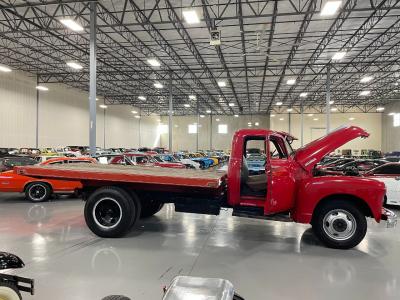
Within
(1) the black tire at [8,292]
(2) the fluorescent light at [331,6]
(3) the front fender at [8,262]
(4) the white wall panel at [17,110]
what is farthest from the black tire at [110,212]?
(4) the white wall panel at [17,110]

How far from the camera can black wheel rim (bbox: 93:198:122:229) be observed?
666cm

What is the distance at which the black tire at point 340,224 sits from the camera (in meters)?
5.91

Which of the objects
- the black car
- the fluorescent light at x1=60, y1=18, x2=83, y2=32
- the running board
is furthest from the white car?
the fluorescent light at x1=60, y1=18, x2=83, y2=32

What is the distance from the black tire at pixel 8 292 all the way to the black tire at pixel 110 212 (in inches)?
136

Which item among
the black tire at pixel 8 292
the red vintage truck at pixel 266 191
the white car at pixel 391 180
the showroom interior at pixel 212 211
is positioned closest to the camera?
the black tire at pixel 8 292

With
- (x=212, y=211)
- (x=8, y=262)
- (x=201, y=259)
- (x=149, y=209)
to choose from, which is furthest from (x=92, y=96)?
(x=8, y=262)

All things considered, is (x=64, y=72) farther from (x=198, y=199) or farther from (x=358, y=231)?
(x=358, y=231)

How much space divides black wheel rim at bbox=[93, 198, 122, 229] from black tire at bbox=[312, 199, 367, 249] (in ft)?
12.9

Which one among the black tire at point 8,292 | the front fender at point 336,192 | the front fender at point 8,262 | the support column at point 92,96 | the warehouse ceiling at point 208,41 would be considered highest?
the warehouse ceiling at point 208,41

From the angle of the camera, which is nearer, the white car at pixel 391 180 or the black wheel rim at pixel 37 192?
the white car at pixel 391 180

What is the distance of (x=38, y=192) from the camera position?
10.7m

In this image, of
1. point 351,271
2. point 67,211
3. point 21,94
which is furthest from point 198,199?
point 21,94

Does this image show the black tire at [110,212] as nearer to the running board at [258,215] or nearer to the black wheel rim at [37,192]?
the running board at [258,215]

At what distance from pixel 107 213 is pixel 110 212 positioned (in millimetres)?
69
